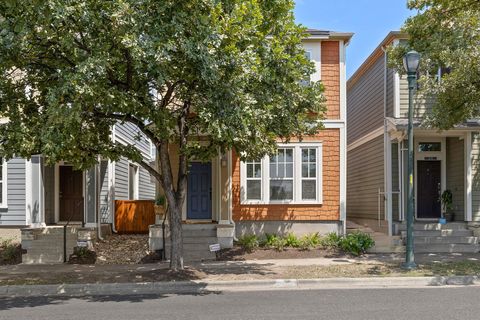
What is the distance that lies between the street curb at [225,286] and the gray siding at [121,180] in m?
9.01

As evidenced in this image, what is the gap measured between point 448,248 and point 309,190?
4.46m

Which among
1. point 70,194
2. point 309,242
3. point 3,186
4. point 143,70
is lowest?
point 309,242

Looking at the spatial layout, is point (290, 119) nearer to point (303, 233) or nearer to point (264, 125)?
point (264, 125)

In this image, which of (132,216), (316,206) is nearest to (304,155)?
(316,206)

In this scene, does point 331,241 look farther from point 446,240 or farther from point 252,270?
point 252,270

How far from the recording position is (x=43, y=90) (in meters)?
10.9

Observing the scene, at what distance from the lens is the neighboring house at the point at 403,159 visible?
15.9 m

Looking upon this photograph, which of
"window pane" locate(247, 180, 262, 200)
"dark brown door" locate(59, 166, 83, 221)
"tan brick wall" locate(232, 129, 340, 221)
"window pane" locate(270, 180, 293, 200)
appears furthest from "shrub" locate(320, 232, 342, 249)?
"dark brown door" locate(59, 166, 83, 221)

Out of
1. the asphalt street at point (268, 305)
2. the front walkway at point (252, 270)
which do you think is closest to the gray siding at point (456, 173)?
the front walkway at point (252, 270)

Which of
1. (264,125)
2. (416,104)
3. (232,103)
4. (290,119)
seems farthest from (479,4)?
(232,103)

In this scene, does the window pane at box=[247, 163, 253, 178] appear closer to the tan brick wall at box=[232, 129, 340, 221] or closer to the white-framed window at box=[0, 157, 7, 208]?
the tan brick wall at box=[232, 129, 340, 221]

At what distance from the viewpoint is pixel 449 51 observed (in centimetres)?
1223

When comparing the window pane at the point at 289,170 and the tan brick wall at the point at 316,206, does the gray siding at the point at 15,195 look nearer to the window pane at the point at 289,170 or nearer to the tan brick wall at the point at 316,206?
the tan brick wall at the point at 316,206

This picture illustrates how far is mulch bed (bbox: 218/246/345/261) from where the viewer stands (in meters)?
14.2
